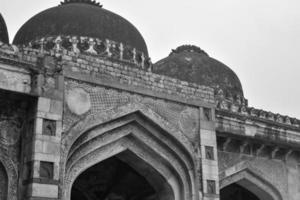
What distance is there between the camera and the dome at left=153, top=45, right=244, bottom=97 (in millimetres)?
16125

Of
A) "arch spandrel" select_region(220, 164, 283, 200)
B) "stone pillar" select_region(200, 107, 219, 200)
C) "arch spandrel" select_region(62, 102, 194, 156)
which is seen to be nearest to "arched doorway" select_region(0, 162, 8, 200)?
"arch spandrel" select_region(62, 102, 194, 156)

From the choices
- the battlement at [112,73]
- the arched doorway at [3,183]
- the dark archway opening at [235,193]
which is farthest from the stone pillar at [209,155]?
the arched doorway at [3,183]

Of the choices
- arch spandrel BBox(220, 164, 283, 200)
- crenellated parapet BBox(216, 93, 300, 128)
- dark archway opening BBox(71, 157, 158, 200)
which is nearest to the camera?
arch spandrel BBox(220, 164, 283, 200)

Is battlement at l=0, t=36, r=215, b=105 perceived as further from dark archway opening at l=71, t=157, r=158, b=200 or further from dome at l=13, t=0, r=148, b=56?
dome at l=13, t=0, r=148, b=56

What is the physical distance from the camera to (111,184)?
11.6 m

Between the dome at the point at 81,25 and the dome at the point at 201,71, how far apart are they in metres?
2.25

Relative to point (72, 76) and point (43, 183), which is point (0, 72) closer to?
point (72, 76)

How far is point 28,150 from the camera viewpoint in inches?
314

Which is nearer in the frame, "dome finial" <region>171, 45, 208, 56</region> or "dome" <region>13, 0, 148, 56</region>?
"dome" <region>13, 0, 148, 56</region>

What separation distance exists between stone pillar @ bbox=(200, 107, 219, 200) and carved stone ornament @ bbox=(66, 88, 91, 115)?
240cm

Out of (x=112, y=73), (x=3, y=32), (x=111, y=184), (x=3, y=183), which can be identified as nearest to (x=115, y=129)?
(x=112, y=73)

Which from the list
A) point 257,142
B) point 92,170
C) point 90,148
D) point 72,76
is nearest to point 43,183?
point 90,148

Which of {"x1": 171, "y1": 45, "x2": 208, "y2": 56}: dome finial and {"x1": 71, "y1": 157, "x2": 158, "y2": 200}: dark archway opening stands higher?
{"x1": 171, "y1": 45, "x2": 208, "y2": 56}: dome finial

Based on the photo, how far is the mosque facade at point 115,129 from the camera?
8062 mm
